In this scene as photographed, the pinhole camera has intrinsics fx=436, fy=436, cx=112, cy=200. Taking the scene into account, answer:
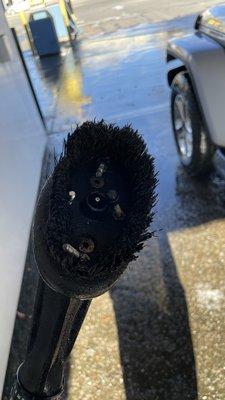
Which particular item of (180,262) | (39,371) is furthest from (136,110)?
(39,371)

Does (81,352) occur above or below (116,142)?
below

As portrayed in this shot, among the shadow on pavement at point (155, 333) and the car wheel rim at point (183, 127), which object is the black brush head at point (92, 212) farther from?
the car wheel rim at point (183, 127)

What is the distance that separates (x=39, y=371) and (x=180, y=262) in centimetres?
217

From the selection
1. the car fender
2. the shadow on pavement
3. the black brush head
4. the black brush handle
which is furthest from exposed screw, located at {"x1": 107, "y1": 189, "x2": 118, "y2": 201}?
the car fender

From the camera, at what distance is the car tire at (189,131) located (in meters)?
3.47

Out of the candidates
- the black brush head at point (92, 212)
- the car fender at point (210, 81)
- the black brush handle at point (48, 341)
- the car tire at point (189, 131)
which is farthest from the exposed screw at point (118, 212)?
the car tire at point (189, 131)

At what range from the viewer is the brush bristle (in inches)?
26.8

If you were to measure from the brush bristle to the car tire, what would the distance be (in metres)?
2.59

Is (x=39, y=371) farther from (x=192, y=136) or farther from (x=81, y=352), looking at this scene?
(x=192, y=136)

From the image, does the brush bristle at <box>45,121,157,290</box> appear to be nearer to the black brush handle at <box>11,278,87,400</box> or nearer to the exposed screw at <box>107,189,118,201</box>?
the exposed screw at <box>107,189,118,201</box>

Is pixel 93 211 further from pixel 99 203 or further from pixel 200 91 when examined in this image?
pixel 200 91

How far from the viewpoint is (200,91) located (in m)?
3.05

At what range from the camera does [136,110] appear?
5828mm

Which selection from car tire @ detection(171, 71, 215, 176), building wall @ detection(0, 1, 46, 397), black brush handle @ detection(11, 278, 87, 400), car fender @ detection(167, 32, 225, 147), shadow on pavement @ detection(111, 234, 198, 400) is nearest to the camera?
black brush handle @ detection(11, 278, 87, 400)
